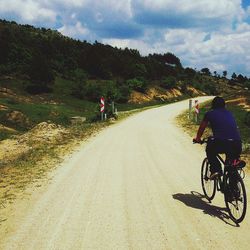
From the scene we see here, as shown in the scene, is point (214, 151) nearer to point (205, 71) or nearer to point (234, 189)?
point (234, 189)

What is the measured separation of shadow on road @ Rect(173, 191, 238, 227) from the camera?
24.0 ft

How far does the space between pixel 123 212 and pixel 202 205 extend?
1.67 m

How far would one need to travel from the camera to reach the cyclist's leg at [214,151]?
7430 millimetres

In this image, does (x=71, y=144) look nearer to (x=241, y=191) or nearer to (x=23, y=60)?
(x=241, y=191)

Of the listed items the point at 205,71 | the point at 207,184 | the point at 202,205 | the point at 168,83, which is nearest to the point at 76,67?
the point at 168,83

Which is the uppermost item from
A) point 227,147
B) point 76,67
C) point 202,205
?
point 76,67

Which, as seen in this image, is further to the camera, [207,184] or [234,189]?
[207,184]

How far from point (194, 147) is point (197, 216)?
902 centimetres

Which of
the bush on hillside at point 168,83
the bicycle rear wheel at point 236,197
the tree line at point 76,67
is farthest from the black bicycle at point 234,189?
the bush on hillside at point 168,83

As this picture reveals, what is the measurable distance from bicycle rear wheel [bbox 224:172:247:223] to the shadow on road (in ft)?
0.50

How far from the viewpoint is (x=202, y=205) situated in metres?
8.06

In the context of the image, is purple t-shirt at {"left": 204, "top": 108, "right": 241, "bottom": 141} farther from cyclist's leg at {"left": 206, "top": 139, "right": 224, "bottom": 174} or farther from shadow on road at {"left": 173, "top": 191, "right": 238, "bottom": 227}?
shadow on road at {"left": 173, "top": 191, "right": 238, "bottom": 227}

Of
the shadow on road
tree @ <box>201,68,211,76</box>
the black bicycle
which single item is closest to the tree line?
the shadow on road

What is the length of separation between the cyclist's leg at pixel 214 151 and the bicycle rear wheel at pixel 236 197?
1.60 ft
